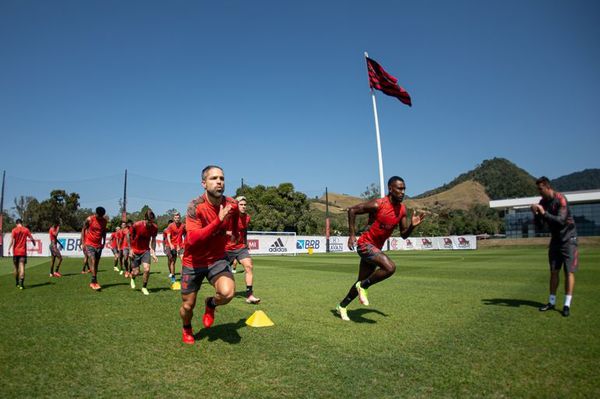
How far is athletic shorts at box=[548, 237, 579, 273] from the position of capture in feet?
25.4

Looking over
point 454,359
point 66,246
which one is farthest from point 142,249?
point 66,246

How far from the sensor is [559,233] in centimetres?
788

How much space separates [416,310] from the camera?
7.93 meters

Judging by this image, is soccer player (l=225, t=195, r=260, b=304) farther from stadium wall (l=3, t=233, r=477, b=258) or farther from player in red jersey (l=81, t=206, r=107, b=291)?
stadium wall (l=3, t=233, r=477, b=258)

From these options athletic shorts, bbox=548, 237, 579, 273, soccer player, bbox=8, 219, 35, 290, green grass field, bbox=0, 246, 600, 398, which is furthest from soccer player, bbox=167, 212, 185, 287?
athletic shorts, bbox=548, 237, 579, 273

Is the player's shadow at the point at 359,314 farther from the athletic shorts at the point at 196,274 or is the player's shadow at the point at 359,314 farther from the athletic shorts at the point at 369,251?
the athletic shorts at the point at 196,274

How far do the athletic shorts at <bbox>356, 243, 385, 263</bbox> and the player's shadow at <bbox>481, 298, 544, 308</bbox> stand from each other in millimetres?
3588

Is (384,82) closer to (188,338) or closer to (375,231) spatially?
(375,231)

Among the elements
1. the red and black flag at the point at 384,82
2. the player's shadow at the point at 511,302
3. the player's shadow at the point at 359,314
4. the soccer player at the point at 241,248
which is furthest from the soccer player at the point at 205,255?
the red and black flag at the point at 384,82

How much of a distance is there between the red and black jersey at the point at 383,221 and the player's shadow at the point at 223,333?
9.11ft

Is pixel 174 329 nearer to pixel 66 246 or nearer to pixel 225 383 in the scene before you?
pixel 225 383

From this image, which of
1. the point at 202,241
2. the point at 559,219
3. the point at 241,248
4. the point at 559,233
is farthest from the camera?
the point at 241,248

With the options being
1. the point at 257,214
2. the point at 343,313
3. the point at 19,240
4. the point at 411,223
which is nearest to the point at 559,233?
the point at 411,223

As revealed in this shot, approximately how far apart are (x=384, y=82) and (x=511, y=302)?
67.2ft
